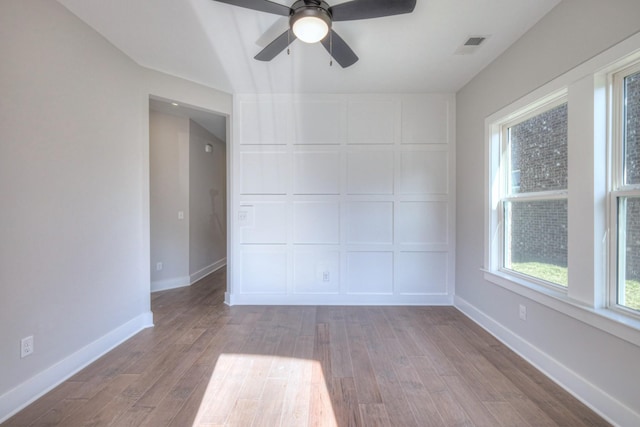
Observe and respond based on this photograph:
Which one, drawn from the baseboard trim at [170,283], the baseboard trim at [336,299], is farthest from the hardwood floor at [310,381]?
the baseboard trim at [170,283]

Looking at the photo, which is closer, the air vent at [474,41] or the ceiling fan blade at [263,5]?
the ceiling fan blade at [263,5]

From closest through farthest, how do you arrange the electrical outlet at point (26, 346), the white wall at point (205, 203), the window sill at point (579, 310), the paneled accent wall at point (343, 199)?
the window sill at point (579, 310)
the electrical outlet at point (26, 346)
the paneled accent wall at point (343, 199)
the white wall at point (205, 203)

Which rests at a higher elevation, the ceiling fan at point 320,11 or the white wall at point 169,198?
the ceiling fan at point 320,11

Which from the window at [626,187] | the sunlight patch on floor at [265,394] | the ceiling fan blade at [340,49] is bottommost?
the sunlight patch on floor at [265,394]

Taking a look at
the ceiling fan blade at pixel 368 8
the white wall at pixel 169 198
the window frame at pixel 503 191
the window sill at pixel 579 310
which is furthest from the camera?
the white wall at pixel 169 198

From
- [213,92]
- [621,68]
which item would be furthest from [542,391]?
[213,92]

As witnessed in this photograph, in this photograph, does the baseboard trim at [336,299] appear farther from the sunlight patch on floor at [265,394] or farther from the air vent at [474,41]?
the air vent at [474,41]

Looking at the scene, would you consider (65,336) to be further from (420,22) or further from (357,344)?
(420,22)

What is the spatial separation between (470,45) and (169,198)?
4191 mm

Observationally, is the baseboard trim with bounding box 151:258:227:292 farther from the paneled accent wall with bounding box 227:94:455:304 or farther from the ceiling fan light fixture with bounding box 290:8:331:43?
the ceiling fan light fixture with bounding box 290:8:331:43

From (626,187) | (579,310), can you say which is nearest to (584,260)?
(579,310)

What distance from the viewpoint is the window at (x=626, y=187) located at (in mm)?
1546

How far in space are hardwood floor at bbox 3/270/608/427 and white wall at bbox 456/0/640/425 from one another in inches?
6.1

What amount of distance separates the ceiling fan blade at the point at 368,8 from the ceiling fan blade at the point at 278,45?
34 cm
